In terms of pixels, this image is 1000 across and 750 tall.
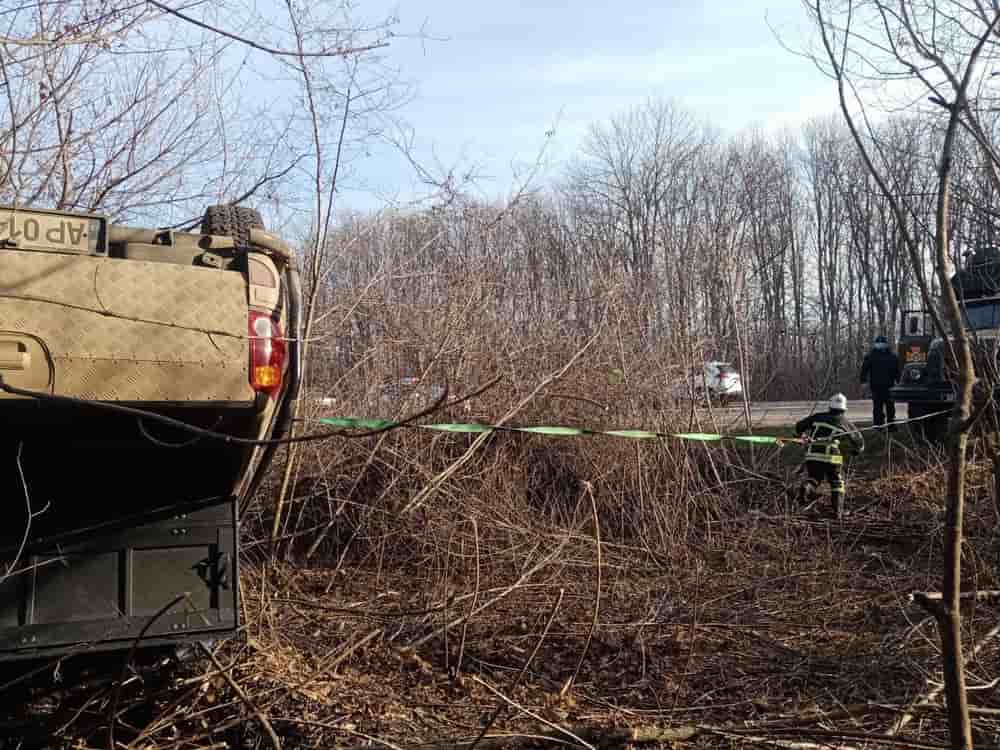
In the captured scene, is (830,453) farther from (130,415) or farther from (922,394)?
(130,415)

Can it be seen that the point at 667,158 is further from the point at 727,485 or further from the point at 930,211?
the point at 930,211

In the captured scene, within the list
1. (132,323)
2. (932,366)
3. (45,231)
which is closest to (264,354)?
(132,323)

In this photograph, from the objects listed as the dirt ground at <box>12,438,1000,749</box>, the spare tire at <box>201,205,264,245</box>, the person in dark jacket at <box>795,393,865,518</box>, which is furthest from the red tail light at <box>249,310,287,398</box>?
the person in dark jacket at <box>795,393,865,518</box>

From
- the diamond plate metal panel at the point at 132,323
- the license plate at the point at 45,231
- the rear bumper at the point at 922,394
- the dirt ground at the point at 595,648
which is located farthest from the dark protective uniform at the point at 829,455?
the license plate at the point at 45,231

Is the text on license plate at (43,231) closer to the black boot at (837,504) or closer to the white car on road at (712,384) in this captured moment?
the white car on road at (712,384)

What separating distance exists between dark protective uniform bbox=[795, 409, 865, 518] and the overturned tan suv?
19.1 ft

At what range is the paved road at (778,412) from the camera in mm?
9445

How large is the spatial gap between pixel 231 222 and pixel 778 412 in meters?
11.4

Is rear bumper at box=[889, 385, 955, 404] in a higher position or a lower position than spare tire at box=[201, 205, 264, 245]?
lower

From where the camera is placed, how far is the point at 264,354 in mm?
3377

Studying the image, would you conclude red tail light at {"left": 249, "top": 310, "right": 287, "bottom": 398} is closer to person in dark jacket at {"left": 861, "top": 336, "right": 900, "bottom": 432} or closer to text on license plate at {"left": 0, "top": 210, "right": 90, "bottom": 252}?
text on license plate at {"left": 0, "top": 210, "right": 90, "bottom": 252}

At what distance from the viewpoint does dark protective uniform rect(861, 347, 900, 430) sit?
14195mm

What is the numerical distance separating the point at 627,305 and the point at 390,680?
501cm

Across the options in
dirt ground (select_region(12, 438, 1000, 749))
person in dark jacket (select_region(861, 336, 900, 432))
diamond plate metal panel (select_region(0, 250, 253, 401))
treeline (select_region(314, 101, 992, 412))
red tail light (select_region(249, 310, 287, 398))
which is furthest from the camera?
person in dark jacket (select_region(861, 336, 900, 432))
